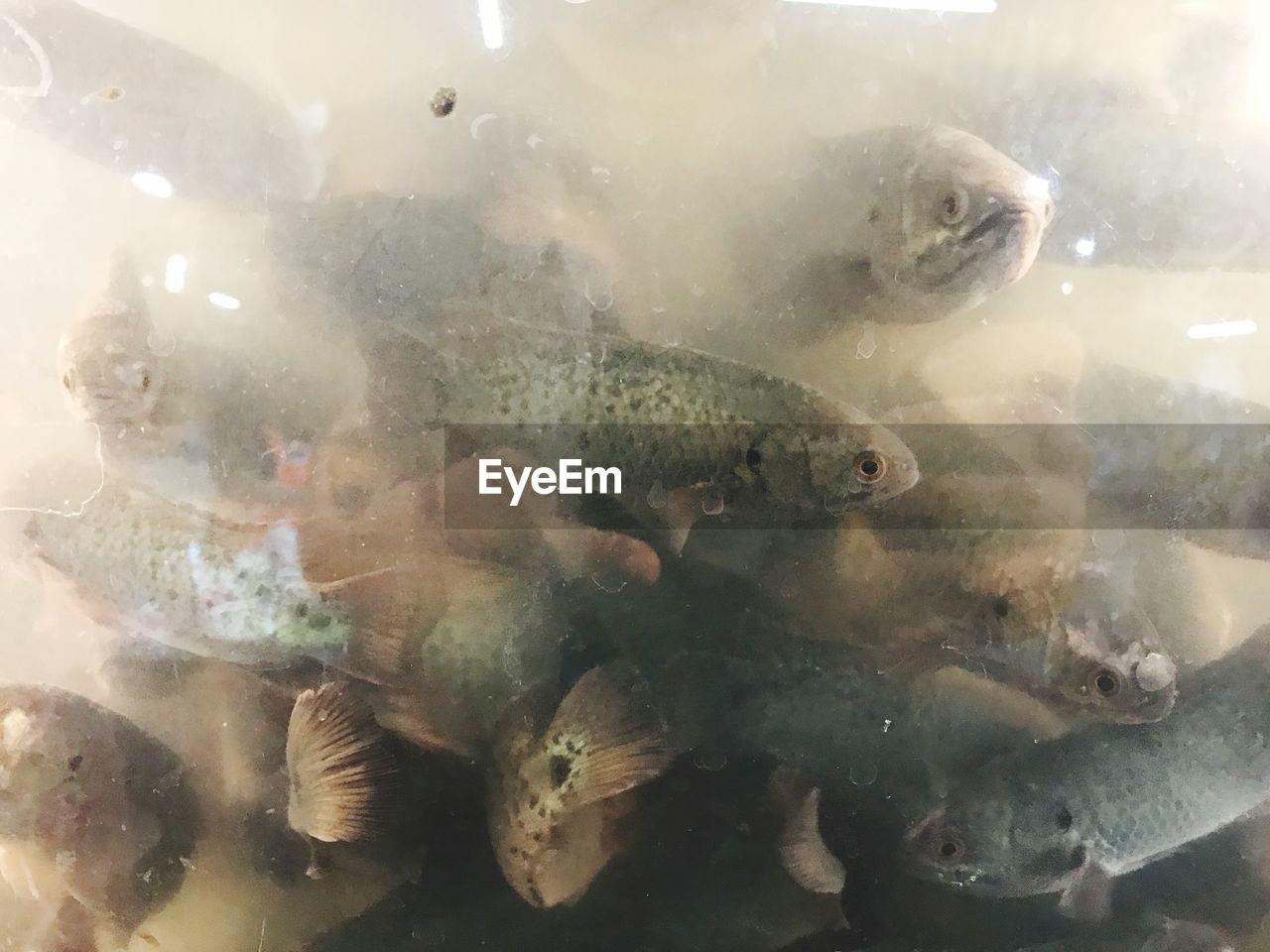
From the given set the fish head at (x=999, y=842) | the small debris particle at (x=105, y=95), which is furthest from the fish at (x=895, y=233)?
the small debris particle at (x=105, y=95)

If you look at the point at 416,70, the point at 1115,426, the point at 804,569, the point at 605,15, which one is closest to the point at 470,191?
the point at 416,70

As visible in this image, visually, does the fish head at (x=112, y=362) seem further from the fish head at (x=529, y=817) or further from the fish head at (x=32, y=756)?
the fish head at (x=529, y=817)

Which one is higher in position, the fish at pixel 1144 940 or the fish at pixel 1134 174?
the fish at pixel 1134 174

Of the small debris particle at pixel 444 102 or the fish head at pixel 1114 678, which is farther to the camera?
the small debris particle at pixel 444 102

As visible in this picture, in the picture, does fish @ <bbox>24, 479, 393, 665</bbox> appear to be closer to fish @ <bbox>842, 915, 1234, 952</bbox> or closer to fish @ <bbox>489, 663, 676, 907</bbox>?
fish @ <bbox>489, 663, 676, 907</bbox>

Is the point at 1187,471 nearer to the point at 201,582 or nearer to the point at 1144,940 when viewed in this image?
the point at 1144,940

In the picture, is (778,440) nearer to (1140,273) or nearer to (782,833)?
(782,833)

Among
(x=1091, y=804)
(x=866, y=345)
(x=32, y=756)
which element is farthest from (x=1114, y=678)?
(x=32, y=756)

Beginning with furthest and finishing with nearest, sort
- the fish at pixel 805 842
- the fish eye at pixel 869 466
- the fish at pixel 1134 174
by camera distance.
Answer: the fish at pixel 1134 174, the fish at pixel 805 842, the fish eye at pixel 869 466
